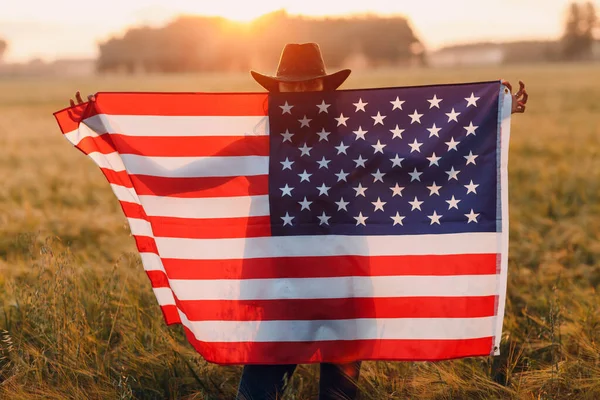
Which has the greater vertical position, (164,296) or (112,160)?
(112,160)

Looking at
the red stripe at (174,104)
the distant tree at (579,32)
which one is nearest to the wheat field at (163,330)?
the red stripe at (174,104)

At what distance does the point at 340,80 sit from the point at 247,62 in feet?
287

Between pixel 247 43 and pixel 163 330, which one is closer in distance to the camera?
pixel 163 330

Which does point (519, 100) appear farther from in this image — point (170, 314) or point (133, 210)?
point (170, 314)

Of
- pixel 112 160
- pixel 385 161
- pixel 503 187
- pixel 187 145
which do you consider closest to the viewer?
pixel 503 187

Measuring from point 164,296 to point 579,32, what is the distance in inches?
4645

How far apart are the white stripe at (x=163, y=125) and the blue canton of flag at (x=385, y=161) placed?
0.25 meters

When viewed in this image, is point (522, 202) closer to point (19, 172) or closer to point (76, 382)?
point (76, 382)

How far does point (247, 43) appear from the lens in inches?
3563

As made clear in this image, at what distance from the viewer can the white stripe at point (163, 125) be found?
404cm

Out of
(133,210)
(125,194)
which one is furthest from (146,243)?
(125,194)

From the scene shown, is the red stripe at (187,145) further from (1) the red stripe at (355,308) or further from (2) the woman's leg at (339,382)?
(2) the woman's leg at (339,382)

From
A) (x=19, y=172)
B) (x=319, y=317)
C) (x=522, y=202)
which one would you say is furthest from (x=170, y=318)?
(x=19, y=172)

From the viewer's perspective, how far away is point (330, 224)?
3908 mm
